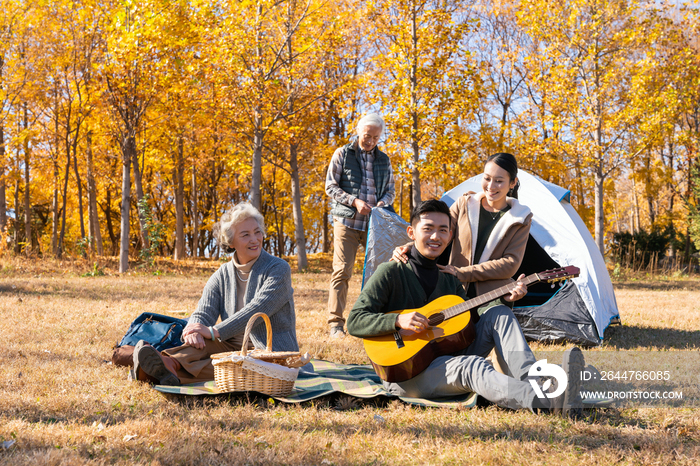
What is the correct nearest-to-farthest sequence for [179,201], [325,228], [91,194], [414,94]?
1. [414,94]
2. [91,194]
3. [179,201]
4. [325,228]

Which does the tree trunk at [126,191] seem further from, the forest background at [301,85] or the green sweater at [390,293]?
the green sweater at [390,293]

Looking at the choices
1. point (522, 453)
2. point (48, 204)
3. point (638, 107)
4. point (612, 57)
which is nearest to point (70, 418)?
point (522, 453)

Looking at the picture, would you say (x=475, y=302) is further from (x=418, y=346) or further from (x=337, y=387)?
(x=337, y=387)

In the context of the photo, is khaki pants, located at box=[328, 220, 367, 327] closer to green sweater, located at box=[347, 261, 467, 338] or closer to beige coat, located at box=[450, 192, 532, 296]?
beige coat, located at box=[450, 192, 532, 296]

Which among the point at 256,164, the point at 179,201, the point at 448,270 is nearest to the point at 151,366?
the point at 448,270

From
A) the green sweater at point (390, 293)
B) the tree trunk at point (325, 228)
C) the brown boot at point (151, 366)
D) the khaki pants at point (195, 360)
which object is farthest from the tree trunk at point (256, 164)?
the green sweater at point (390, 293)

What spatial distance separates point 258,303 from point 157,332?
91 centimetres

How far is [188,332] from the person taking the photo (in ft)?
11.1

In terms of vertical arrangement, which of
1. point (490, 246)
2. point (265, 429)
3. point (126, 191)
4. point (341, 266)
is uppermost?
point (126, 191)

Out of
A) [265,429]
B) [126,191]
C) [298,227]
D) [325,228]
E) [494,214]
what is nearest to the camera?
[265,429]

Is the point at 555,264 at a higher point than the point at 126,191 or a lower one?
lower

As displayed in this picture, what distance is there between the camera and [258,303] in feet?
11.2

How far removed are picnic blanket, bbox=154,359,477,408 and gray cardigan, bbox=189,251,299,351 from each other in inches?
10.6

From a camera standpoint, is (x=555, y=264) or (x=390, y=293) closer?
(x=390, y=293)
